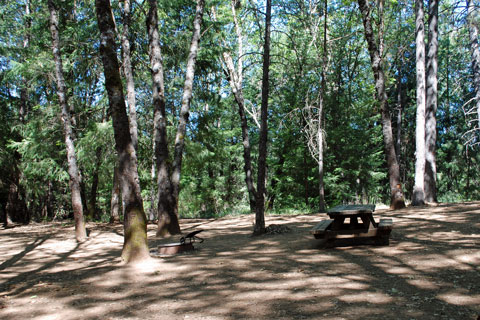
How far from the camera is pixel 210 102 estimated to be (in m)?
19.5

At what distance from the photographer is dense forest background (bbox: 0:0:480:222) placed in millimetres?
15461

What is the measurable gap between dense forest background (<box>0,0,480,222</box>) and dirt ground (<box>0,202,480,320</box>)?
6907 mm

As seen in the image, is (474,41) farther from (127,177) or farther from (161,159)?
(127,177)

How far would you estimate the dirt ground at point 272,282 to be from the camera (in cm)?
387

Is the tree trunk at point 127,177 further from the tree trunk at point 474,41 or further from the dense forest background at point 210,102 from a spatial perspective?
the tree trunk at point 474,41

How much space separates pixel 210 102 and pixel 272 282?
15.5 m

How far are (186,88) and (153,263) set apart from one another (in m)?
6.70

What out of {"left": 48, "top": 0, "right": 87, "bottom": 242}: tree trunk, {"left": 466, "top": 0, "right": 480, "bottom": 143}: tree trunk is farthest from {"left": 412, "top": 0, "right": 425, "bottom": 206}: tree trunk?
{"left": 48, "top": 0, "right": 87, "bottom": 242}: tree trunk

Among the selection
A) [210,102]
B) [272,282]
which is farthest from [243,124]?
[272,282]

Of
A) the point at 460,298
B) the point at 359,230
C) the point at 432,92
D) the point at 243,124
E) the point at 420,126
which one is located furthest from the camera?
the point at 243,124

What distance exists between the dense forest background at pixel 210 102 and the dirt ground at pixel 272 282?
6907 mm

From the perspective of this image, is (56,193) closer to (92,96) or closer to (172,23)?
(92,96)

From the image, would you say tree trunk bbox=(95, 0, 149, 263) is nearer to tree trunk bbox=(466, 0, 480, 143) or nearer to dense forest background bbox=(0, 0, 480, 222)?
dense forest background bbox=(0, 0, 480, 222)

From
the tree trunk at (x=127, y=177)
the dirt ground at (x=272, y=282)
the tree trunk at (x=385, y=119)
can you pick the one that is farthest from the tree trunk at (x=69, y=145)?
the tree trunk at (x=385, y=119)
